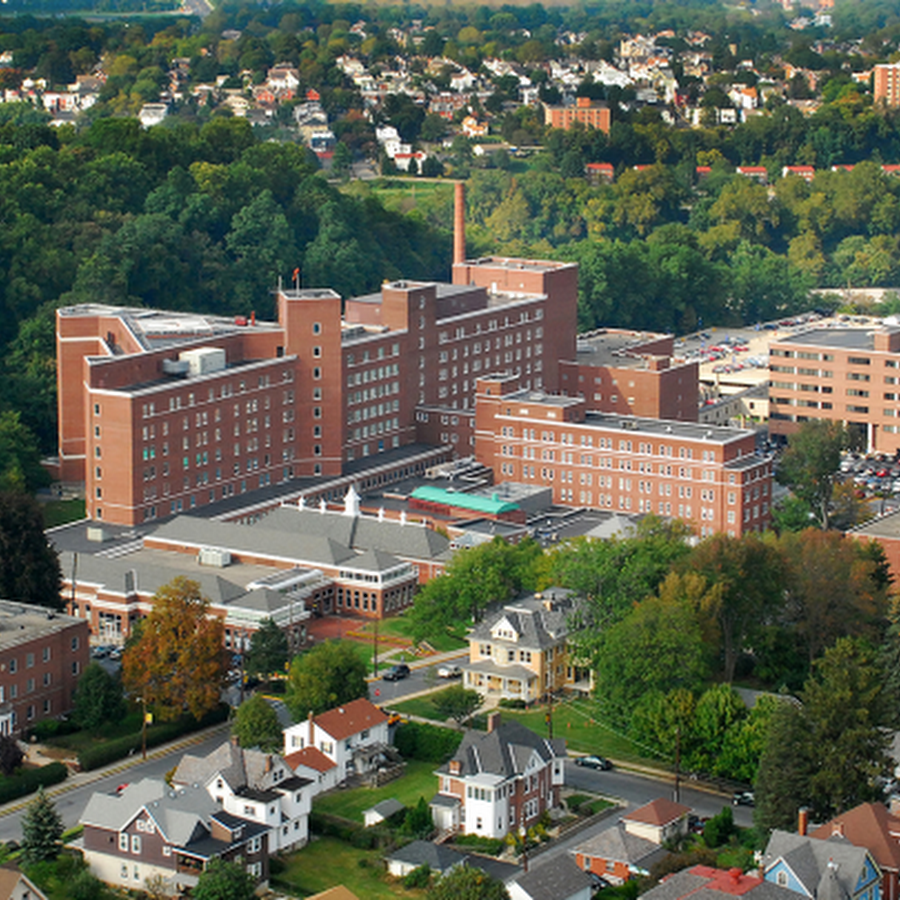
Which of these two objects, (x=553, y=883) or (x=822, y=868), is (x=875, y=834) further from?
(x=553, y=883)

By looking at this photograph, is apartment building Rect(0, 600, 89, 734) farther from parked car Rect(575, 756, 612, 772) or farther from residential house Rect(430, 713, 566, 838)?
Answer: parked car Rect(575, 756, 612, 772)

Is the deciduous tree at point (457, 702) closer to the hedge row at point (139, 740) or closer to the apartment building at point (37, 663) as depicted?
the hedge row at point (139, 740)

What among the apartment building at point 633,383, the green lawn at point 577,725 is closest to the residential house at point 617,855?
the green lawn at point 577,725

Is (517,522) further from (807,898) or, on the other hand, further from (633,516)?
(807,898)

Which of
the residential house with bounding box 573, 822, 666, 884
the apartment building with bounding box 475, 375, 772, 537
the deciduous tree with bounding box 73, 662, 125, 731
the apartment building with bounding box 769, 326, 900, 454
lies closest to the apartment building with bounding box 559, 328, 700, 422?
the apartment building with bounding box 769, 326, 900, 454

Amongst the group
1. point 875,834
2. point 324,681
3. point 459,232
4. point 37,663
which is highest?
point 459,232

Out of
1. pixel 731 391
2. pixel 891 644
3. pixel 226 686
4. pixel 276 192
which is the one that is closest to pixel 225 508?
pixel 226 686

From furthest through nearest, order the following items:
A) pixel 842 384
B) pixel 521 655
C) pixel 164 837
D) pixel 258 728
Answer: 1. pixel 842 384
2. pixel 521 655
3. pixel 258 728
4. pixel 164 837

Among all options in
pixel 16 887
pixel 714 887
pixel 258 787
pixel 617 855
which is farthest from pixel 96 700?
pixel 714 887

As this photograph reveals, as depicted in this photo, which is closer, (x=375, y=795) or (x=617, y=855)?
(x=617, y=855)
